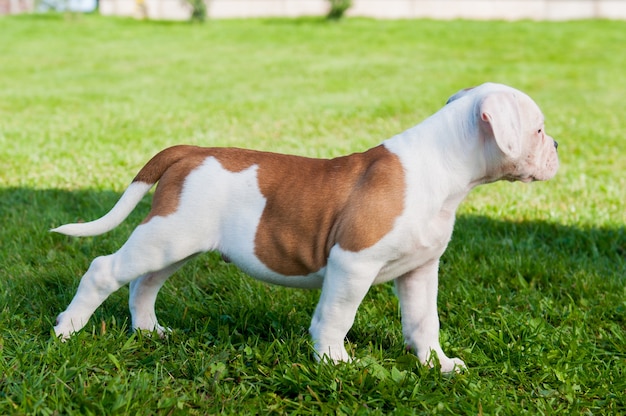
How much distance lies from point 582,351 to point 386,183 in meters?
1.21

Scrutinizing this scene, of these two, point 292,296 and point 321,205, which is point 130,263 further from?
point 292,296

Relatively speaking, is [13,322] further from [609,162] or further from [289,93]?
[289,93]

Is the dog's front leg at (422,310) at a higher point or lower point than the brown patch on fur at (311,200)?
lower

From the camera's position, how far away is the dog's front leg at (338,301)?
2.80 meters

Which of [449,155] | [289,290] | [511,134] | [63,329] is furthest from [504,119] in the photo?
[63,329]

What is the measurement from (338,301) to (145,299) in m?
0.97

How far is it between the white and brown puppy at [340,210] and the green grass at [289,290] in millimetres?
236

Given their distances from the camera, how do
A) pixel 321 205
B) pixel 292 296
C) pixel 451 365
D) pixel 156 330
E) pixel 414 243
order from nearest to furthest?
pixel 414 243
pixel 321 205
pixel 451 365
pixel 156 330
pixel 292 296

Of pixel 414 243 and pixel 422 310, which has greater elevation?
pixel 414 243

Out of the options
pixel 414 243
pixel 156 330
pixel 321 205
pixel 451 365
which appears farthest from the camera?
pixel 156 330

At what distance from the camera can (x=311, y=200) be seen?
2961 millimetres

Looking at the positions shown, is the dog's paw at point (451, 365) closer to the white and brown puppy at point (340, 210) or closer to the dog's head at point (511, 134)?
the white and brown puppy at point (340, 210)

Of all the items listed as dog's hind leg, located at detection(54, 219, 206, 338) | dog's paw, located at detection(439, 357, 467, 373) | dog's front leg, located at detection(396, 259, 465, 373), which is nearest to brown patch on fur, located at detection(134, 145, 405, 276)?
dog's hind leg, located at detection(54, 219, 206, 338)

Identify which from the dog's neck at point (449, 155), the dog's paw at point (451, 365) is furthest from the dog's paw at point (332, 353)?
the dog's neck at point (449, 155)
